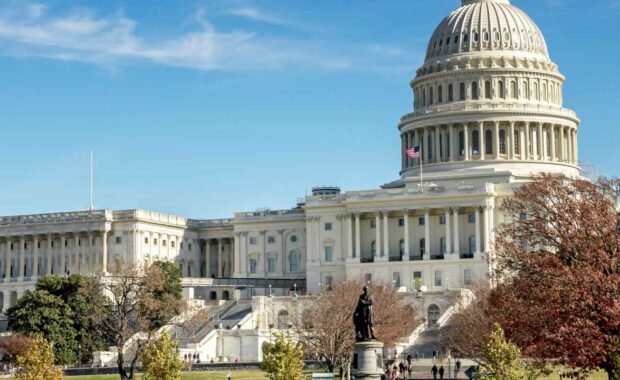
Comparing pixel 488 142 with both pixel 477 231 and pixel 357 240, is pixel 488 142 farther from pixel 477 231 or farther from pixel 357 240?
pixel 357 240

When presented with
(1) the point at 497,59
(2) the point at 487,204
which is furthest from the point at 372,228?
(1) the point at 497,59

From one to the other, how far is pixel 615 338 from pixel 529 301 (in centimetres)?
729

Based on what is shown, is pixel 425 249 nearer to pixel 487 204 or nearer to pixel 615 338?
pixel 487 204

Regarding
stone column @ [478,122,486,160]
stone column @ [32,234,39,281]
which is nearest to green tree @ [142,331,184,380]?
stone column @ [478,122,486,160]

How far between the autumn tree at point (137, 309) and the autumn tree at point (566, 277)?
89.1ft

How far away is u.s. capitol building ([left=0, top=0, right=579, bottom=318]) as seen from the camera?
14300cm

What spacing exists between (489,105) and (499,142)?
460cm

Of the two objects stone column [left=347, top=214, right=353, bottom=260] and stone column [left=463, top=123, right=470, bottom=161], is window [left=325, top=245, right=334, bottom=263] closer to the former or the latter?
stone column [left=347, top=214, right=353, bottom=260]

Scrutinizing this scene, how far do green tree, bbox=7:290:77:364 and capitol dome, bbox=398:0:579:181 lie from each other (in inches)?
2036

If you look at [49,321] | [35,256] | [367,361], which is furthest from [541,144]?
[367,361]

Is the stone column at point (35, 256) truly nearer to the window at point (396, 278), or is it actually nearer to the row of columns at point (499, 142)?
the window at point (396, 278)

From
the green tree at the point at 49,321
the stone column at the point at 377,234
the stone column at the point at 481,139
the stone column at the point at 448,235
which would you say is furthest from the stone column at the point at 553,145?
the green tree at the point at 49,321

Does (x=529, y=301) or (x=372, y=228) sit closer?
(x=529, y=301)

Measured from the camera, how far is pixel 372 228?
149 m
